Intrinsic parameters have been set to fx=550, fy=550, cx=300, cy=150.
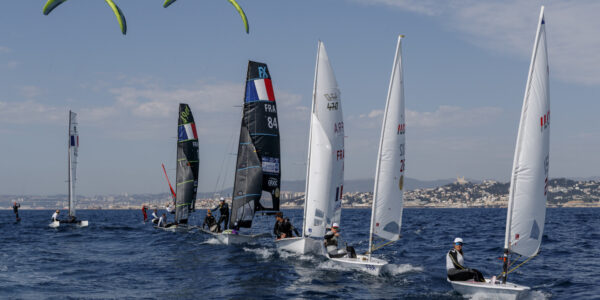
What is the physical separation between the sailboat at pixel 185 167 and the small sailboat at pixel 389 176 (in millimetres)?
23134

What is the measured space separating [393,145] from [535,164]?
219 inches

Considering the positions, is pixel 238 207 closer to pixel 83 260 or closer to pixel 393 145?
pixel 83 260

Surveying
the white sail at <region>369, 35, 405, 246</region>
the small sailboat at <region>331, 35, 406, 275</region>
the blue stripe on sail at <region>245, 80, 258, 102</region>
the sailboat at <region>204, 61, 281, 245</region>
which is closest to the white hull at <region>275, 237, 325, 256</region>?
the small sailboat at <region>331, 35, 406, 275</region>

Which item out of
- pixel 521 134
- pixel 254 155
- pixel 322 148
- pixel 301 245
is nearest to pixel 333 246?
pixel 301 245

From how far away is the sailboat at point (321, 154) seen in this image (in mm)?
23484

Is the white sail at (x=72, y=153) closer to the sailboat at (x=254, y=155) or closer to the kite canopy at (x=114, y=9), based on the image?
the sailboat at (x=254, y=155)

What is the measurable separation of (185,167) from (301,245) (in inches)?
783

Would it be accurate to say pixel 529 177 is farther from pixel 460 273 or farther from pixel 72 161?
pixel 72 161

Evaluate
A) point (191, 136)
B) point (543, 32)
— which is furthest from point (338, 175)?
point (191, 136)

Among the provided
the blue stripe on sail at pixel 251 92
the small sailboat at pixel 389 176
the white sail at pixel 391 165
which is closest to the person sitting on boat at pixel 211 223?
the blue stripe on sail at pixel 251 92

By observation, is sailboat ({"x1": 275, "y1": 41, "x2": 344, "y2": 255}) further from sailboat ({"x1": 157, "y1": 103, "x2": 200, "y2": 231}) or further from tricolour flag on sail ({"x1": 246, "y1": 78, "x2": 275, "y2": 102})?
sailboat ({"x1": 157, "y1": 103, "x2": 200, "y2": 231})

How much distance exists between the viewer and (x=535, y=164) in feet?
48.3

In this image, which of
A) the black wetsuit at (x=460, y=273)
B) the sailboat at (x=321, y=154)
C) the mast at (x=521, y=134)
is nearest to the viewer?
the mast at (x=521, y=134)

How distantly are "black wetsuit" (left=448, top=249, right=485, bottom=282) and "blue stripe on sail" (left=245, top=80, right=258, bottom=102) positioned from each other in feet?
54.9
